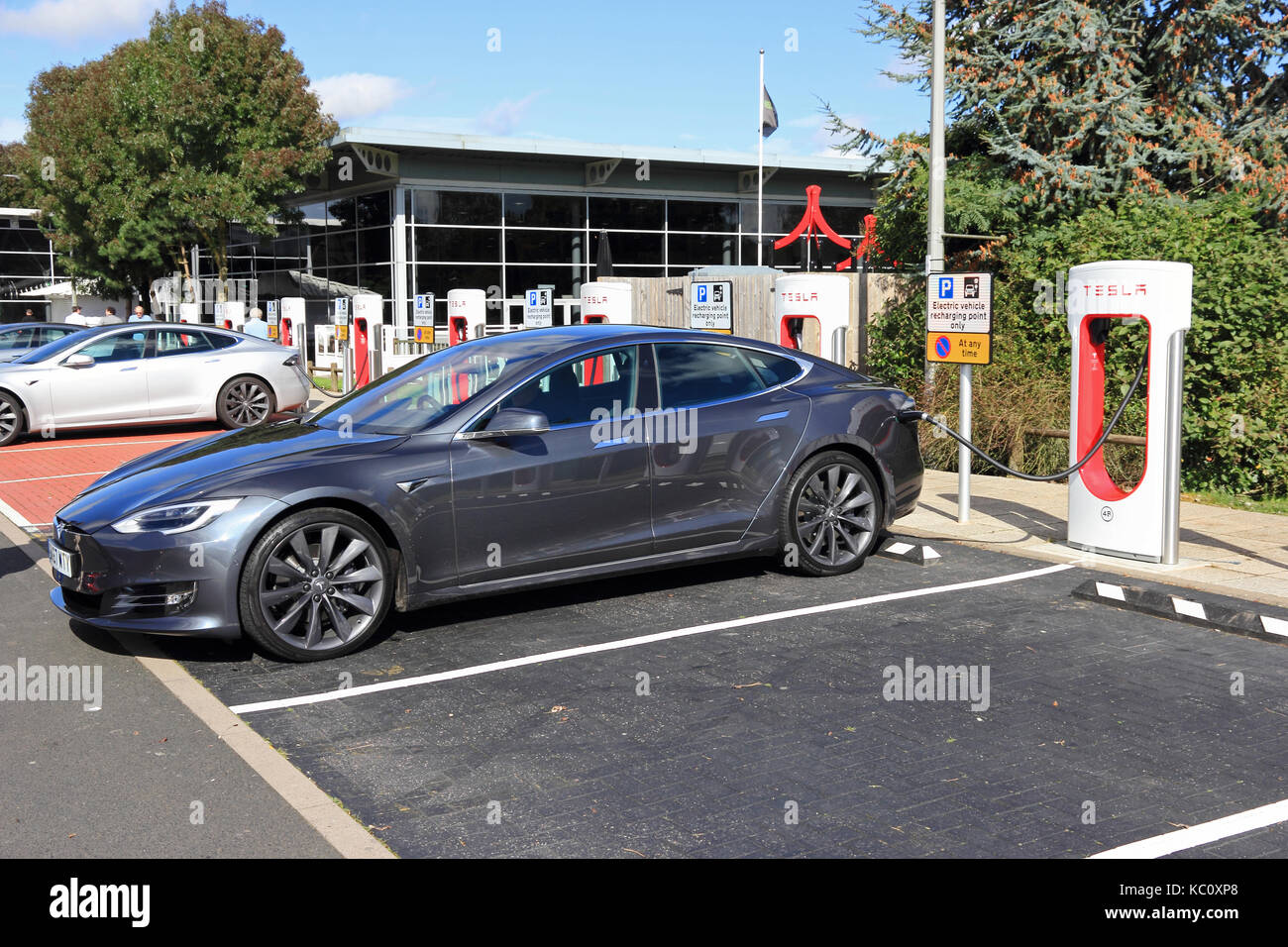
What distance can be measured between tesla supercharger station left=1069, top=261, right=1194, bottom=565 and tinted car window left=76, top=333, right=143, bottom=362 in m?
11.9

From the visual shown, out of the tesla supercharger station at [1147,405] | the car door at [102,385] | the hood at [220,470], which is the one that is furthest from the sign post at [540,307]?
A: the hood at [220,470]

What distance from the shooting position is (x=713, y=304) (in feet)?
→ 41.4

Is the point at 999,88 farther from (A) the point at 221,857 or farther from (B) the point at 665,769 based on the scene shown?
(A) the point at 221,857

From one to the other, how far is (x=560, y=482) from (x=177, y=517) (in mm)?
1914

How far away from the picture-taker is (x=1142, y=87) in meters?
15.1

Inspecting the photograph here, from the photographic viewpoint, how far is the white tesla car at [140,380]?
15.7 metres

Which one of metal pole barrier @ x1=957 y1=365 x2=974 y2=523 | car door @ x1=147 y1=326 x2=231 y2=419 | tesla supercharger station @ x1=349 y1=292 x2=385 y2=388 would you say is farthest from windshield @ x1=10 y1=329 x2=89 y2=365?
metal pole barrier @ x1=957 y1=365 x2=974 y2=523

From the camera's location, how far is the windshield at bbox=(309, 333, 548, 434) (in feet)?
22.7

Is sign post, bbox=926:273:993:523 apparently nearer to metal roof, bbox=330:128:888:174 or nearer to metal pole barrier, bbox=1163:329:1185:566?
metal pole barrier, bbox=1163:329:1185:566

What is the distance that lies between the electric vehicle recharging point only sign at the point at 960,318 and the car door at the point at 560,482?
10.6 ft

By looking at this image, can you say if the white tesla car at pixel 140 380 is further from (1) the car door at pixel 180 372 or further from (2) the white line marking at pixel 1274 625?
(2) the white line marking at pixel 1274 625

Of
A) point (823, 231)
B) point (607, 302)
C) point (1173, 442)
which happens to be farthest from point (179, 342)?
point (823, 231)

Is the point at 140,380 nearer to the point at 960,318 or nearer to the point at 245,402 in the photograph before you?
the point at 245,402
